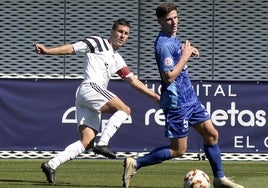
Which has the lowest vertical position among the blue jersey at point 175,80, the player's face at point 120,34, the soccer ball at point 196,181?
the soccer ball at point 196,181

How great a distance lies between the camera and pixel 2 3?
20828 millimetres

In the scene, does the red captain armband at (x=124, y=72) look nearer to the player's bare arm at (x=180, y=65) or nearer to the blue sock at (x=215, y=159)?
the blue sock at (x=215, y=159)

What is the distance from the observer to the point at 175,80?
10.0 metres

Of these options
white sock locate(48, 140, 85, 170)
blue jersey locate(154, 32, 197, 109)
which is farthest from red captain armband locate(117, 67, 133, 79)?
blue jersey locate(154, 32, 197, 109)

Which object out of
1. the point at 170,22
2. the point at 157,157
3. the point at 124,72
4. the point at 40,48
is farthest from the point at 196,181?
the point at 124,72

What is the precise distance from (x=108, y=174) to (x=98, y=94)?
179cm

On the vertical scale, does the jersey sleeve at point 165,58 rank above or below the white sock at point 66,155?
above

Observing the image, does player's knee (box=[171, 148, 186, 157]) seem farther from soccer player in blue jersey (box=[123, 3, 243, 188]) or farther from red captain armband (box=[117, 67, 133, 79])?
red captain armband (box=[117, 67, 133, 79])

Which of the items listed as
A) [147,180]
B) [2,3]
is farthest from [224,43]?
[147,180]

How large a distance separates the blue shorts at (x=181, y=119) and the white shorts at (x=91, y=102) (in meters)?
1.58

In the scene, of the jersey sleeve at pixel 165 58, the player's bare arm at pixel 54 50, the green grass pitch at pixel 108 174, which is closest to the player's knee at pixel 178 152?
the green grass pitch at pixel 108 174

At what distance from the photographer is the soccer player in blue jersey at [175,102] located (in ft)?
32.0

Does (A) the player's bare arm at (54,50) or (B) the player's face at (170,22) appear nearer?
(B) the player's face at (170,22)

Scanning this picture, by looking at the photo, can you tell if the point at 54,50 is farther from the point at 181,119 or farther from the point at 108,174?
the point at 108,174
